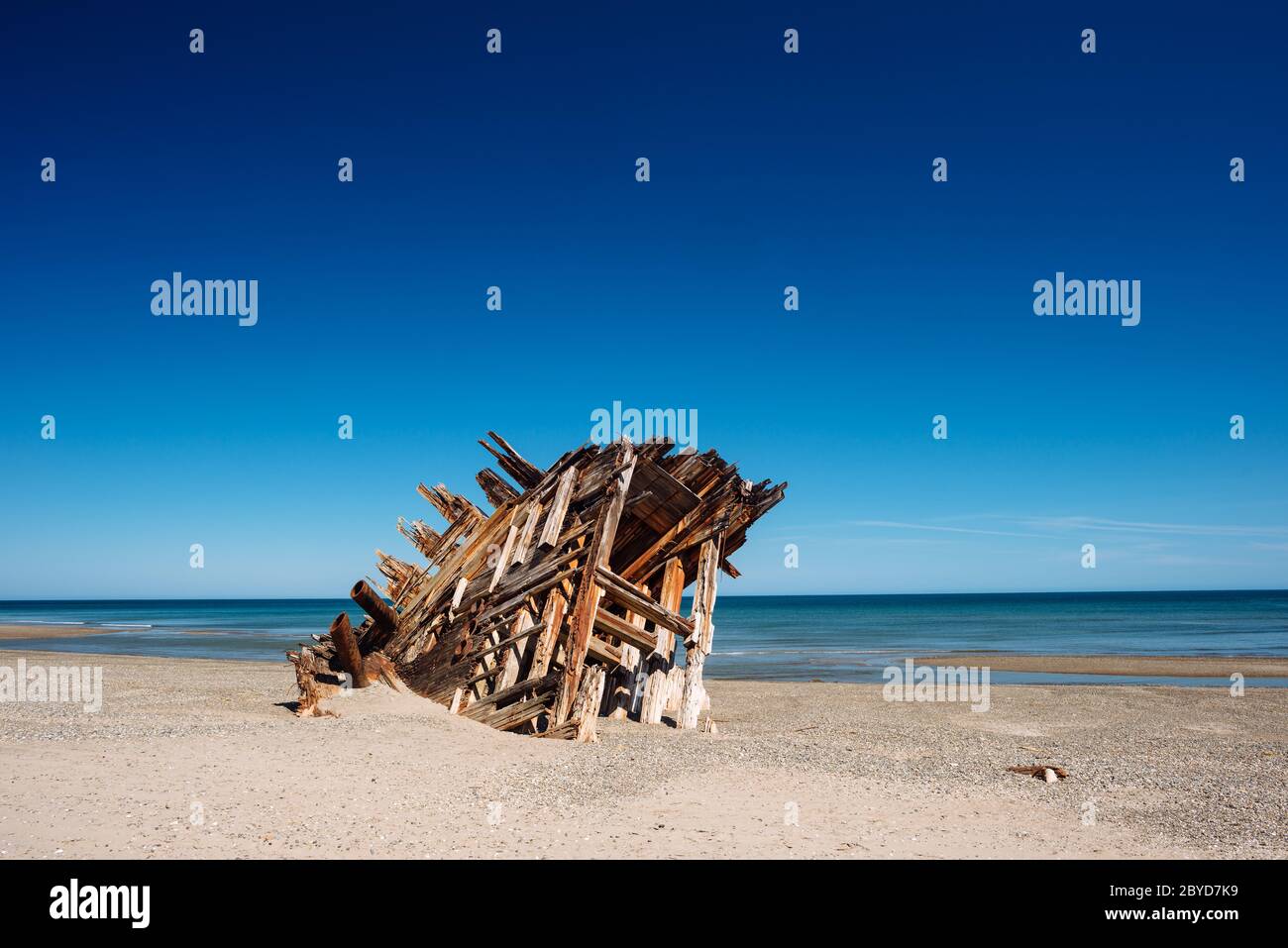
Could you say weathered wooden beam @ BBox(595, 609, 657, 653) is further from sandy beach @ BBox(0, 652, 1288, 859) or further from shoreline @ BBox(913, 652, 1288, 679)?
shoreline @ BBox(913, 652, 1288, 679)

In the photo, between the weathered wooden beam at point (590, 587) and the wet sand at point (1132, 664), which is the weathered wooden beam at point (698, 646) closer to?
the weathered wooden beam at point (590, 587)

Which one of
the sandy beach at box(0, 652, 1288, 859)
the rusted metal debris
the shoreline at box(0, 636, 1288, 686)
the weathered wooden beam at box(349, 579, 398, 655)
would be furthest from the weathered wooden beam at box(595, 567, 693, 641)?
the shoreline at box(0, 636, 1288, 686)

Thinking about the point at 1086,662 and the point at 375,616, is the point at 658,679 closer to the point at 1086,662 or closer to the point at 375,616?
the point at 375,616

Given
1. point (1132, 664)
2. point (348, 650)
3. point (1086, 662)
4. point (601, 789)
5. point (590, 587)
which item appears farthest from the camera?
point (1086, 662)

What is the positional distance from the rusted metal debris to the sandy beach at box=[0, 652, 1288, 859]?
2.24 feet

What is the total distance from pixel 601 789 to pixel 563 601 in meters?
4.47

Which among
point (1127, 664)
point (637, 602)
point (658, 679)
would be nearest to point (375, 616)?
point (637, 602)

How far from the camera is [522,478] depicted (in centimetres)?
1593

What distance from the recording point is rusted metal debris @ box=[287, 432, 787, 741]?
12891 millimetres

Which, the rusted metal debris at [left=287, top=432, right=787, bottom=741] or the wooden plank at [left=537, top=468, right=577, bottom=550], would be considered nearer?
the rusted metal debris at [left=287, top=432, right=787, bottom=741]

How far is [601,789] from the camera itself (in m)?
9.30

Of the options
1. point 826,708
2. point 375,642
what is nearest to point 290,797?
point 375,642

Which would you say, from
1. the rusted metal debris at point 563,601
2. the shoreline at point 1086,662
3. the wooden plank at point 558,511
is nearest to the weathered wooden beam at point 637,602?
the rusted metal debris at point 563,601
